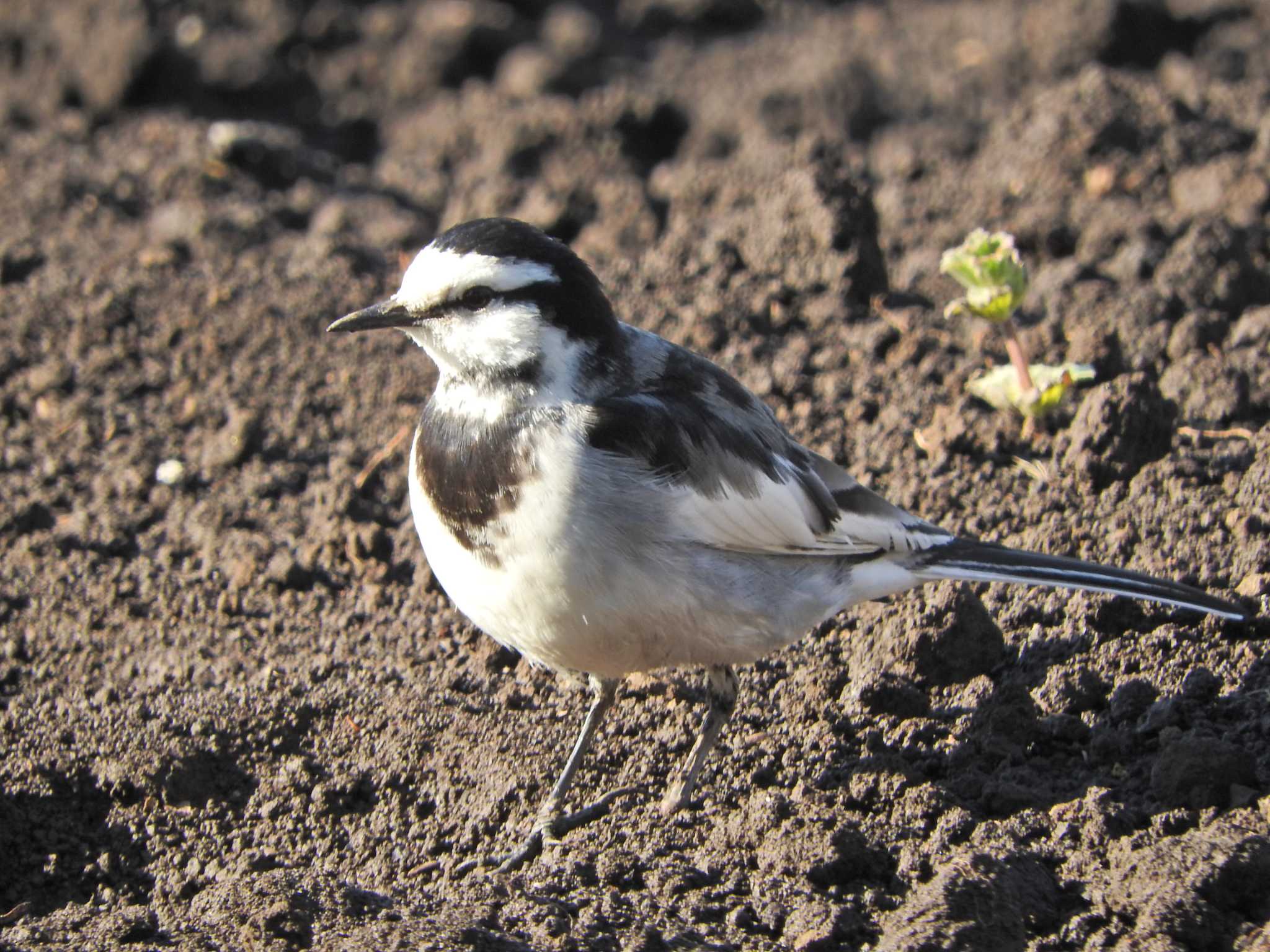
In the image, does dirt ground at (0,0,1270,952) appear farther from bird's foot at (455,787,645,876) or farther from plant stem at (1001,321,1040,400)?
plant stem at (1001,321,1040,400)

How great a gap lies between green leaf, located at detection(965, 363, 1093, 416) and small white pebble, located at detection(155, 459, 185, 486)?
312 centimetres

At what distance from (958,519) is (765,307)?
170cm

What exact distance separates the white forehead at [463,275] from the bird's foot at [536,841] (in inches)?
59.1

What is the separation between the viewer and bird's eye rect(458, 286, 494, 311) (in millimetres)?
4234

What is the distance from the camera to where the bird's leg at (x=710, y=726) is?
4352mm

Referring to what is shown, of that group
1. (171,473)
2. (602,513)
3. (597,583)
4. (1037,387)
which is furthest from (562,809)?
(171,473)

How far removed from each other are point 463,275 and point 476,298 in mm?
75

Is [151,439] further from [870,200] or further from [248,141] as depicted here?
[870,200]

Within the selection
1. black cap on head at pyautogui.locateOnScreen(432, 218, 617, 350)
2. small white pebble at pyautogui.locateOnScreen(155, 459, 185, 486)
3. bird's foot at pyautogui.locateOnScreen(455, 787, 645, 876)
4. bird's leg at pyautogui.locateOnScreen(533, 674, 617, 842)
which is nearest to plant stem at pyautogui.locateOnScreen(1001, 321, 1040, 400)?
black cap on head at pyautogui.locateOnScreen(432, 218, 617, 350)

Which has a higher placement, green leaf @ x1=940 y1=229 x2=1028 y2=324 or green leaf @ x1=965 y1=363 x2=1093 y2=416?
green leaf @ x1=940 y1=229 x2=1028 y2=324

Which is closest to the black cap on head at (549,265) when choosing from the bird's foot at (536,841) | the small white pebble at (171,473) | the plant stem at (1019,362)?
the bird's foot at (536,841)

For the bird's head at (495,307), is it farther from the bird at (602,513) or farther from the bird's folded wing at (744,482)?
the bird's folded wing at (744,482)

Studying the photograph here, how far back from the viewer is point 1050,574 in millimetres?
4422

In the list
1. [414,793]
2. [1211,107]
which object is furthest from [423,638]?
[1211,107]
